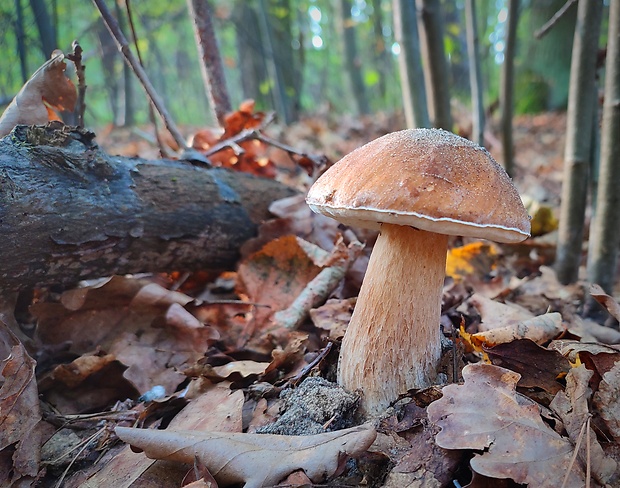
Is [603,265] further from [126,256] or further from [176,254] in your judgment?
[126,256]

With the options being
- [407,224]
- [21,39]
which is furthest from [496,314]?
[21,39]

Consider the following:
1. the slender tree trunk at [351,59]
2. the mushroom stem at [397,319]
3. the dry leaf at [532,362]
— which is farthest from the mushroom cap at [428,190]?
the slender tree trunk at [351,59]

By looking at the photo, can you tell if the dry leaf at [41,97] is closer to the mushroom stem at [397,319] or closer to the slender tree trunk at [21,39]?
the slender tree trunk at [21,39]

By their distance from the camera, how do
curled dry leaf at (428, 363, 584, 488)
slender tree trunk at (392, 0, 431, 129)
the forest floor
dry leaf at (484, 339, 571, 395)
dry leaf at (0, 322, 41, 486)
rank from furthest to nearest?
1. slender tree trunk at (392, 0, 431, 129)
2. dry leaf at (484, 339, 571, 395)
3. dry leaf at (0, 322, 41, 486)
4. the forest floor
5. curled dry leaf at (428, 363, 584, 488)

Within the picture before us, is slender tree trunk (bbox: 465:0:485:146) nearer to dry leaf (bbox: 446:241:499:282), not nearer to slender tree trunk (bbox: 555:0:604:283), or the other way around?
slender tree trunk (bbox: 555:0:604:283)

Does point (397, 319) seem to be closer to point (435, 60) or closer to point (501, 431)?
point (501, 431)

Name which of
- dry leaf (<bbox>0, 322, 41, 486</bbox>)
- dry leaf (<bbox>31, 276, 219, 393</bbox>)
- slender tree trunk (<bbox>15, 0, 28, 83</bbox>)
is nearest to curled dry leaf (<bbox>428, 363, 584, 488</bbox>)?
dry leaf (<bbox>31, 276, 219, 393</bbox>)

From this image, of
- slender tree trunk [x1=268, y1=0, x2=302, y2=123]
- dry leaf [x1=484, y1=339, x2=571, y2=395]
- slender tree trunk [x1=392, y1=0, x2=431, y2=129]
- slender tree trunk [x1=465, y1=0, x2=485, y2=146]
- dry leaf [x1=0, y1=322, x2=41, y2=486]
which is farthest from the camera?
slender tree trunk [x1=268, y1=0, x2=302, y2=123]
